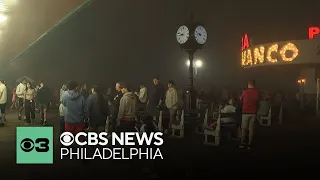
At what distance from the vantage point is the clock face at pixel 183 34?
17.0 metres

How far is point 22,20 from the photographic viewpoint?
640 inches

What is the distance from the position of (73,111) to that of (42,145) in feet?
3.96

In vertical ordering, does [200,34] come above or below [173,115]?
above

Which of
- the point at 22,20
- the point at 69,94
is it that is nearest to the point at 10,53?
the point at 22,20

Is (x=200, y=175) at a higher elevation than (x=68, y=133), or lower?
lower

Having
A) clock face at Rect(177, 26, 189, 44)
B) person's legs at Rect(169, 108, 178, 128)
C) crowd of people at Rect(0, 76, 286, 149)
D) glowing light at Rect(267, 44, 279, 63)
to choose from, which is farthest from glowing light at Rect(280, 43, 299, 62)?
person's legs at Rect(169, 108, 178, 128)

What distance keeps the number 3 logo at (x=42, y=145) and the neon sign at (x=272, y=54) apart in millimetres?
24915

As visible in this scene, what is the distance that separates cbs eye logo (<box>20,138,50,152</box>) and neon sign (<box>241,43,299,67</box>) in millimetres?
24956

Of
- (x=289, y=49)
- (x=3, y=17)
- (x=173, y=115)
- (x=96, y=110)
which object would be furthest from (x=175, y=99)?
(x=289, y=49)

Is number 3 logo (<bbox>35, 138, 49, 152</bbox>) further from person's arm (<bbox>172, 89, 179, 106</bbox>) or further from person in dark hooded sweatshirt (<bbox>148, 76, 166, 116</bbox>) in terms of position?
person's arm (<bbox>172, 89, 179, 106</bbox>)

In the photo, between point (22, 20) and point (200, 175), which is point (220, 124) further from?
point (22, 20)

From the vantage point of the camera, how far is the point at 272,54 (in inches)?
1246

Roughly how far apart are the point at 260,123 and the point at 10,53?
14.0 m

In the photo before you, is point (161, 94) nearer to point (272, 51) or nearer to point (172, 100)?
point (172, 100)
